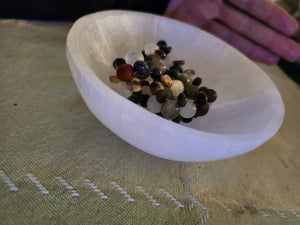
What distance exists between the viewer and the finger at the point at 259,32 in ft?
1.63

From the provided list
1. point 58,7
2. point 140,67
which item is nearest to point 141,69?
point 140,67

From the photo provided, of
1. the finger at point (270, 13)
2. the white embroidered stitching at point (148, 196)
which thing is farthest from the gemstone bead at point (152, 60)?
the finger at point (270, 13)

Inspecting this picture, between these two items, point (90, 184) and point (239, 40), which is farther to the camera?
point (239, 40)

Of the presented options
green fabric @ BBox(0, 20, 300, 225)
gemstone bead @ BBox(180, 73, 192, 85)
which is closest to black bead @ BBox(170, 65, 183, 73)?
gemstone bead @ BBox(180, 73, 192, 85)

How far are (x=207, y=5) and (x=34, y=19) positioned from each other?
1.03 ft

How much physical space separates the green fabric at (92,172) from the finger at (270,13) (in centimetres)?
23

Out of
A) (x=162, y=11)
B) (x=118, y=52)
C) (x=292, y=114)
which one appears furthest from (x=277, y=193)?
(x=162, y=11)

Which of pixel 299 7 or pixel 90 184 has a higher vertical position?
pixel 299 7

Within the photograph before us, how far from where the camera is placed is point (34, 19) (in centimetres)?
45

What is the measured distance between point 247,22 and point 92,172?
41 cm

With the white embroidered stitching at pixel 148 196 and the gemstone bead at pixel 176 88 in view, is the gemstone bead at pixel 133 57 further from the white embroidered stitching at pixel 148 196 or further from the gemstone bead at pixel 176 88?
the white embroidered stitching at pixel 148 196

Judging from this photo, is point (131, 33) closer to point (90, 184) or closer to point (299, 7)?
point (90, 184)

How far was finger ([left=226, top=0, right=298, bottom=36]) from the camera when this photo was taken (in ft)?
1.58

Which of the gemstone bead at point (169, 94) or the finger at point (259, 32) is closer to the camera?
the gemstone bead at point (169, 94)
